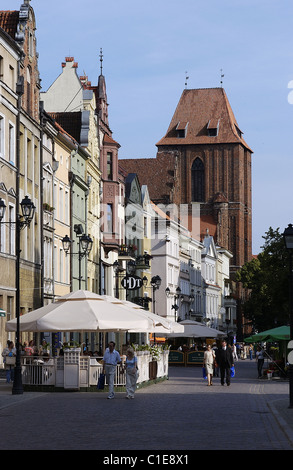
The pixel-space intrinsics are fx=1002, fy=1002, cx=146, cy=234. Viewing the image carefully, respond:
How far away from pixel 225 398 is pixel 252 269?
100121 millimetres

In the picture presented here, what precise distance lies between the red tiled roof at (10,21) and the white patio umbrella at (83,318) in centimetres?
2005

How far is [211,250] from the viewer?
138 metres

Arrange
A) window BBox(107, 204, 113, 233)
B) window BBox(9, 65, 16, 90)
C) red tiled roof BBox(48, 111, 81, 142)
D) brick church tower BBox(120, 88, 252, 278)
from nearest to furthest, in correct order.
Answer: window BBox(9, 65, 16, 90) < red tiled roof BBox(48, 111, 81, 142) < window BBox(107, 204, 113, 233) < brick church tower BBox(120, 88, 252, 278)

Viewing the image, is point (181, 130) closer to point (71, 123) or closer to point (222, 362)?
point (71, 123)

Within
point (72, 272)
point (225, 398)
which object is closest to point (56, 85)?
point (72, 272)

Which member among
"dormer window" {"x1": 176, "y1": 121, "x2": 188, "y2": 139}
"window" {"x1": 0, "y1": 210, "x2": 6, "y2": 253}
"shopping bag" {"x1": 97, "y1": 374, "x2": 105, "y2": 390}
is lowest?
"shopping bag" {"x1": 97, "y1": 374, "x2": 105, "y2": 390}

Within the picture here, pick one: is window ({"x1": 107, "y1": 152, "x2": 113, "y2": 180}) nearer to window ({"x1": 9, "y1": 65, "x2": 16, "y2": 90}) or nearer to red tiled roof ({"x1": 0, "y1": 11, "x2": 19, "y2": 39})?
red tiled roof ({"x1": 0, "y1": 11, "x2": 19, "y2": 39})

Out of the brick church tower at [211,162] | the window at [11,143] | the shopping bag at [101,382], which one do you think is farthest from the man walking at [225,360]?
the brick church tower at [211,162]

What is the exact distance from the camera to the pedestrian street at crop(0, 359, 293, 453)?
14.6 metres

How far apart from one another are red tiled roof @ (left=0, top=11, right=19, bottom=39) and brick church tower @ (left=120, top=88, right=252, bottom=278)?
312 ft

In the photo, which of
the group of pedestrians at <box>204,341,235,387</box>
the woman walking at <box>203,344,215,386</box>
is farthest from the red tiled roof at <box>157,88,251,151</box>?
the group of pedestrians at <box>204,341,235,387</box>

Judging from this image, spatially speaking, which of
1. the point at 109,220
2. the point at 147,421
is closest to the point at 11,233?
the point at 147,421

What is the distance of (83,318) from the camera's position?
98.3 feet

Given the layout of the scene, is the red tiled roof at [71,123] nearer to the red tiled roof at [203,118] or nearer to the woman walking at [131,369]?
the woman walking at [131,369]
